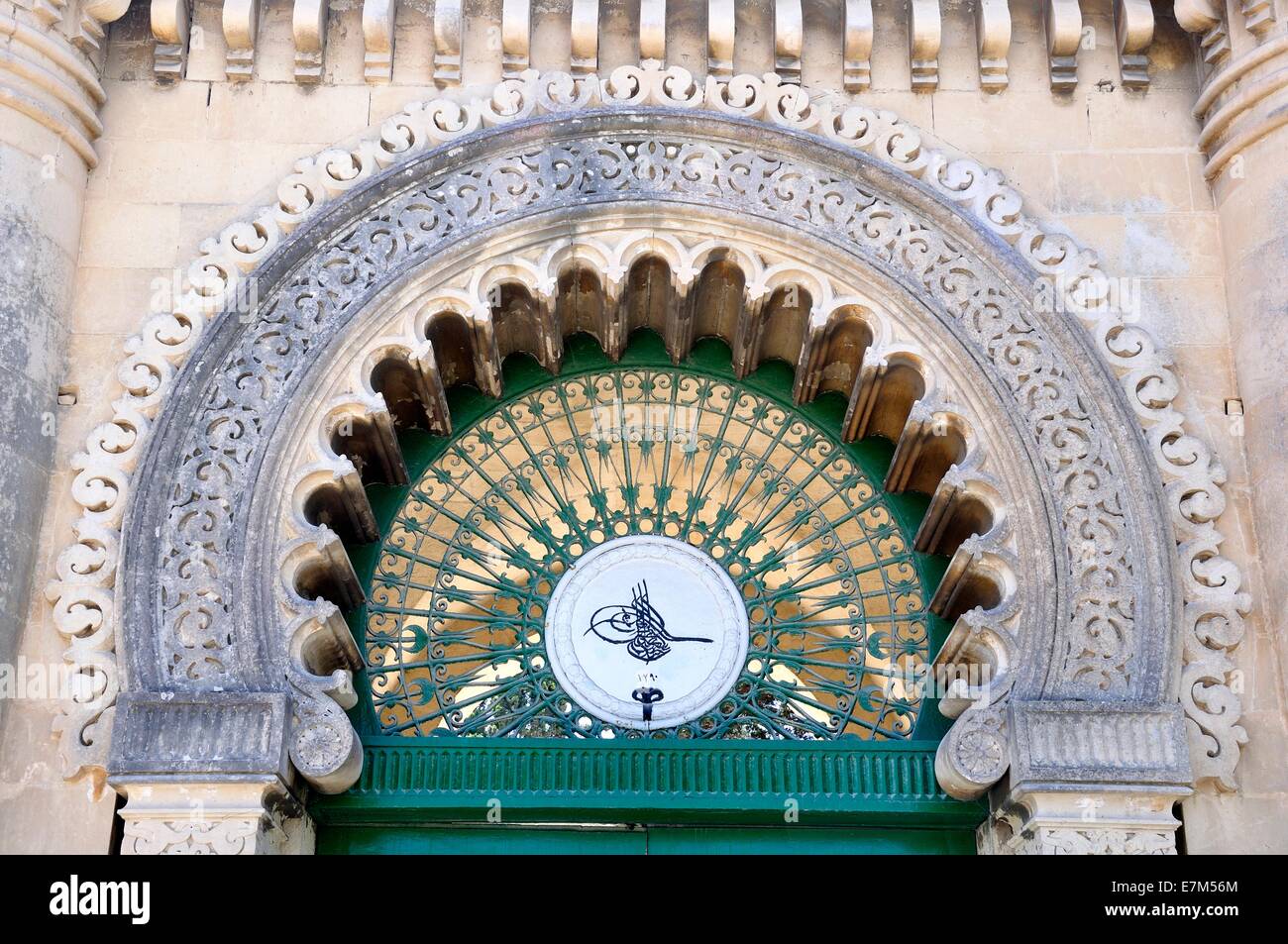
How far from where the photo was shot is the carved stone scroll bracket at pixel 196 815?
285 inches

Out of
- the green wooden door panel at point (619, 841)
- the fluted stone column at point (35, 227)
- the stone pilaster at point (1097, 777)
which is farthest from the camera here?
the green wooden door panel at point (619, 841)

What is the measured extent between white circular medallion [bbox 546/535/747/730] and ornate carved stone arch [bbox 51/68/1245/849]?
97 cm

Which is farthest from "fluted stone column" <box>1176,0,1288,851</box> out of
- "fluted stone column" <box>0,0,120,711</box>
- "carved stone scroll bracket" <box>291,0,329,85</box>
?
"fluted stone column" <box>0,0,120,711</box>

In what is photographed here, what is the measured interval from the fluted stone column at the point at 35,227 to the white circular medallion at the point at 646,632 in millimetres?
2329

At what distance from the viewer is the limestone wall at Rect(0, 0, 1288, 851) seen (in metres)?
8.35

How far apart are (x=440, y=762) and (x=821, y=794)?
1.65m

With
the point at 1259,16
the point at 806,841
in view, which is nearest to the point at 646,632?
the point at 806,841

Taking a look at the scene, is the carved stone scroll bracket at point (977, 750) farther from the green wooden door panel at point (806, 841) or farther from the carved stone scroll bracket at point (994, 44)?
the carved stone scroll bracket at point (994, 44)

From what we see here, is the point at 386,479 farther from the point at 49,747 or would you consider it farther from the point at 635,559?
the point at 49,747

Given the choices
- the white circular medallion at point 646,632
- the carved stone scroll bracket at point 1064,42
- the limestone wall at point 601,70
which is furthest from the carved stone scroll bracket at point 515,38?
the carved stone scroll bracket at point 1064,42

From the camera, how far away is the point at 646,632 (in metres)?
8.45
